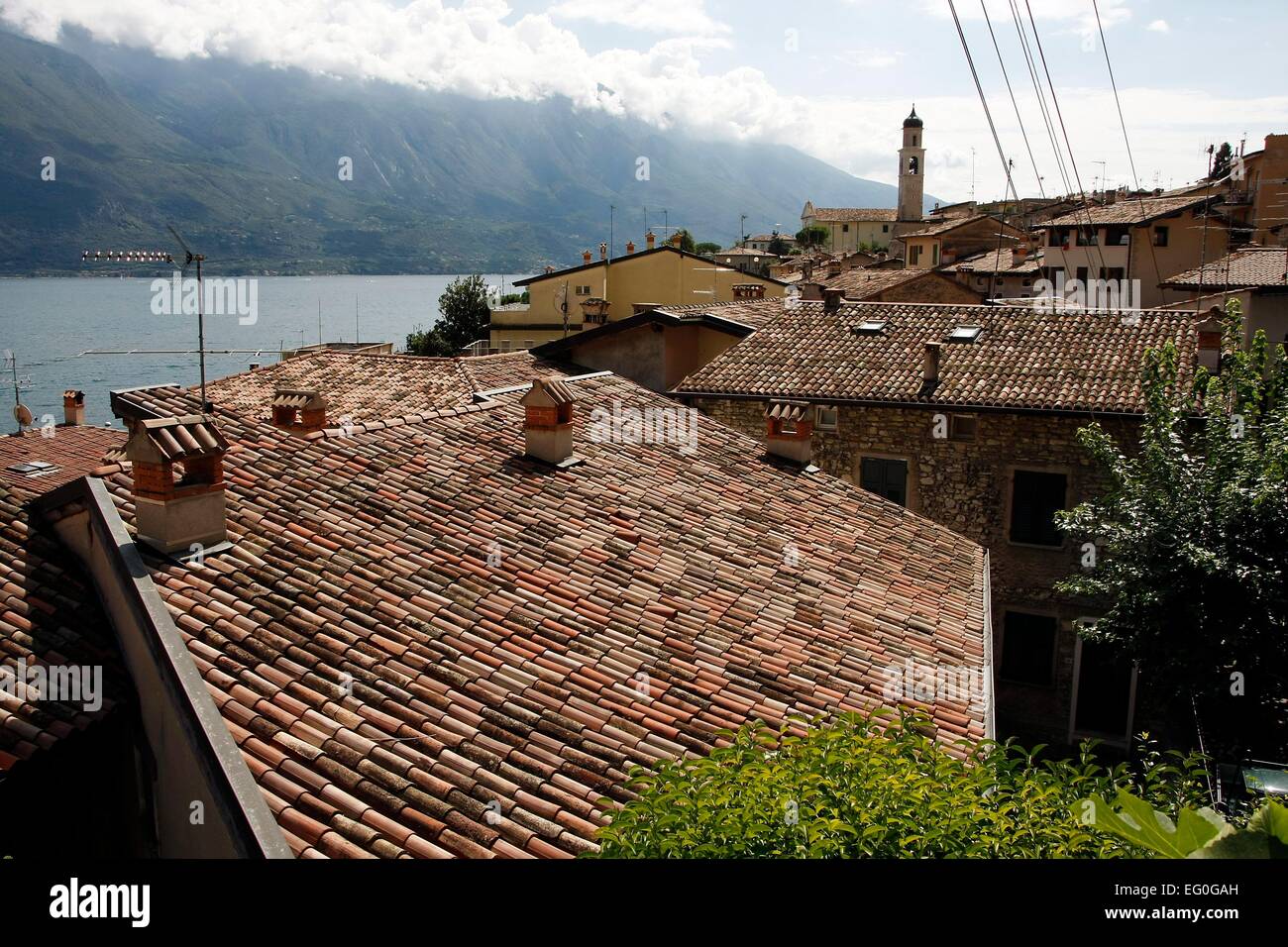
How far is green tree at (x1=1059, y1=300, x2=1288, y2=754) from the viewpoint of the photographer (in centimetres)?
1357

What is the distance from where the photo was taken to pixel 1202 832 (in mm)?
2533

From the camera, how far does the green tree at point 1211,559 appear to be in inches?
534

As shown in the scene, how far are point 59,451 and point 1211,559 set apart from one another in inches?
1076

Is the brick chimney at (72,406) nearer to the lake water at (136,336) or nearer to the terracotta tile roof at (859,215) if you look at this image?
the lake water at (136,336)

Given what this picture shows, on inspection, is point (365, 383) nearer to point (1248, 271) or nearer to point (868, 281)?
point (1248, 271)

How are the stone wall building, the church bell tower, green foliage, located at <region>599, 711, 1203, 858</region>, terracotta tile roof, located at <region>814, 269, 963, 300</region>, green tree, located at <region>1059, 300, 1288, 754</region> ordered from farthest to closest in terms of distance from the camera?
the church bell tower < terracotta tile roof, located at <region>814, 269, 963, 300</region> < the stone wall building < green tree, located at <region>1059, 300, 1288, 754</region> < green foliage, located at <region>599, 711, 1203, 858</region>

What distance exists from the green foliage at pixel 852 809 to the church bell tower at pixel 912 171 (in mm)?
101743

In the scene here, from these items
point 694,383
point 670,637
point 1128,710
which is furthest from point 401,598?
point 1128,710

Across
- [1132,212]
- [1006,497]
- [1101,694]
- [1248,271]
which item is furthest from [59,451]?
[1132,212]

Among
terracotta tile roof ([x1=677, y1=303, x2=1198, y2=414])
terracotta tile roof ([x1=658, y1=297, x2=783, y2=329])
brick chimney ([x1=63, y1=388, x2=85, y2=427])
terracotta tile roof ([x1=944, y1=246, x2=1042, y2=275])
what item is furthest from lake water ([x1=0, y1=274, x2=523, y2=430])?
terracotta tile roof ([x1=677, y1=303, x2=1198, y2=414])

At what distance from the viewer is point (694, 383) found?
21.4 meters

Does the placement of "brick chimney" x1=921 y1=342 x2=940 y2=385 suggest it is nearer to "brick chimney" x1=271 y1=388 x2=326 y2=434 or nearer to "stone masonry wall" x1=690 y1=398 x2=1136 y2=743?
"stone masonry wall" x1=690 y1=398 x2=1136 y2=743

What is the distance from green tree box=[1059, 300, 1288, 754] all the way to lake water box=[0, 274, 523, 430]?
52.7 meters

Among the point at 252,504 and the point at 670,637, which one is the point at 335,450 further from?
the point at 670,637
